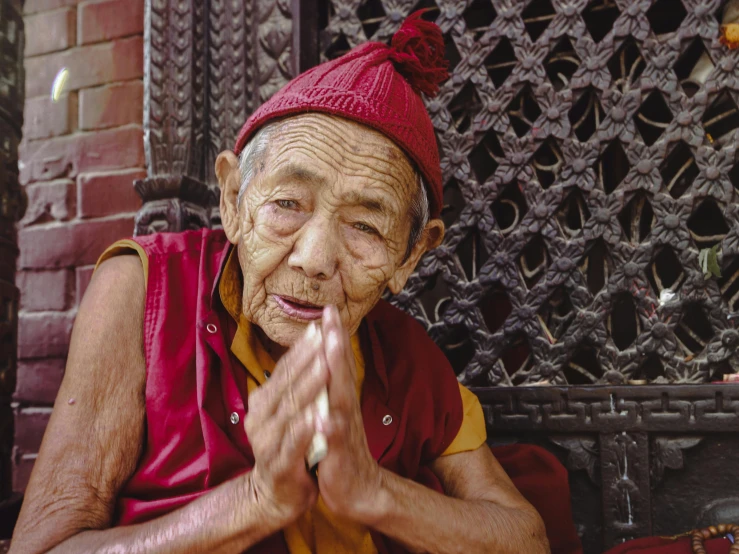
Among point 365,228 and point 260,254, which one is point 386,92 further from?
point 260,254

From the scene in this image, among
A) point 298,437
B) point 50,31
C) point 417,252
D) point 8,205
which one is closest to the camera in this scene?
point 298,437

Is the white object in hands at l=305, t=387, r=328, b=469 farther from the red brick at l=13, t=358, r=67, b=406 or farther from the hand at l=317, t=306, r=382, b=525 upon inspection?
the red brick at l=13, t=358, r=67, b=406

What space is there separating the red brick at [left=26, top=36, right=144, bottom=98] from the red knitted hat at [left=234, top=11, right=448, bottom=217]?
97 centimetres

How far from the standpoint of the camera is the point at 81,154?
2238 millimetres

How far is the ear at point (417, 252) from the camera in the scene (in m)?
1.56

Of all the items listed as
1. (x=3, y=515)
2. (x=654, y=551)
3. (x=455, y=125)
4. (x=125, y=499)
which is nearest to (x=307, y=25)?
(x=455, y=125)

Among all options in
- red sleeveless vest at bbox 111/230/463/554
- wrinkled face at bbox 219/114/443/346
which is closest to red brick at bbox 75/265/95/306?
red sleeveless vest at bbox 111/230/463/554

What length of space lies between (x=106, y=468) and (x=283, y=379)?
20.4 inches

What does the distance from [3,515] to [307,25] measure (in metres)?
1.93

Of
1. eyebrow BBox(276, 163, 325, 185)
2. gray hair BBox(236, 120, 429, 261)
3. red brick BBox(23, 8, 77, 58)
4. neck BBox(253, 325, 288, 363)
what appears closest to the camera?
eyebrow BBox(276, 163, 325, 185)

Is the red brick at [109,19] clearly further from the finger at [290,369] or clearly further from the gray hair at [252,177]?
the finger at [290,369]

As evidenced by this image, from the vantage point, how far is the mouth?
4.39 feet

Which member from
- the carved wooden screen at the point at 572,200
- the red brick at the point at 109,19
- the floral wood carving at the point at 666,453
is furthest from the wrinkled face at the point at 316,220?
the red brick at the point at 109,19

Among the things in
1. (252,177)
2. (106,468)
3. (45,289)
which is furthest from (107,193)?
(106,468)
